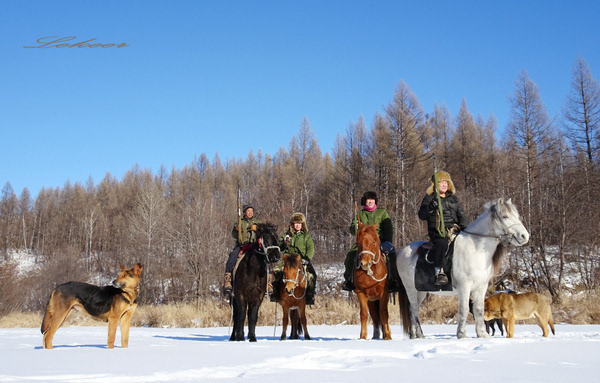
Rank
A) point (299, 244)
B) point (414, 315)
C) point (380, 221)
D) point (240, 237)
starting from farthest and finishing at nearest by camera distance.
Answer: point (299, 244)
point (240, 237)
point (380, 221)
point (414, 315)

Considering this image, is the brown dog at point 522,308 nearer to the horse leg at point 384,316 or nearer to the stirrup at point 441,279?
the stirrup at point 441,279

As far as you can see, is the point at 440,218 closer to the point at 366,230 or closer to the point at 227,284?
the point at 366,230

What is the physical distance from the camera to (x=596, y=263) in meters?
22.9

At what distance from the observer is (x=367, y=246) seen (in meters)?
7.71

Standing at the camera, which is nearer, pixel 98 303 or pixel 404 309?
pixel 98 303

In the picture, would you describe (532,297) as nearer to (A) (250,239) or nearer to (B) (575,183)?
(A) (250,239)

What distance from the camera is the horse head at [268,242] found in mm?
8359

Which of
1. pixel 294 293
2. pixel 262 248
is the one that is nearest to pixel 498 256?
pixel 294 293

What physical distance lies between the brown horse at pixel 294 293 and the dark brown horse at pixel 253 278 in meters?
0.29

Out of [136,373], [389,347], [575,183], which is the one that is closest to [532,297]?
[389,347]

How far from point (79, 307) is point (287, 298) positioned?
3.54m

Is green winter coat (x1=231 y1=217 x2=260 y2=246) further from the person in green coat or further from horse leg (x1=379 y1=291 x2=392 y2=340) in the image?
horse leg (x1=379 y1=291 x2=392 y2=340)

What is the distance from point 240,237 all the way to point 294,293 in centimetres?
153

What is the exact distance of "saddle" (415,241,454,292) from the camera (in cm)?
764
